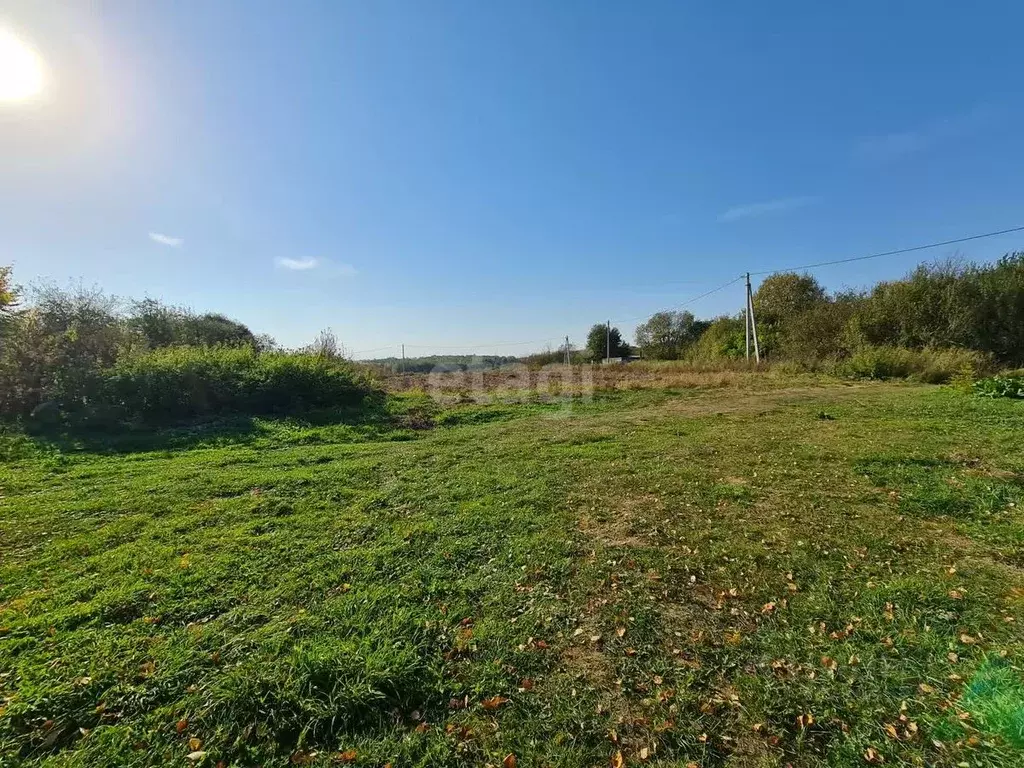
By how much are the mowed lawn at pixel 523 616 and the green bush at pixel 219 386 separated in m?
5.48

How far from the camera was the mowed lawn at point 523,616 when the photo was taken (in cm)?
202

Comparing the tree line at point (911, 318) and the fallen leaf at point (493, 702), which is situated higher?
the tree line at point (911, 318)

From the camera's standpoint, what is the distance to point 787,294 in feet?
89.9

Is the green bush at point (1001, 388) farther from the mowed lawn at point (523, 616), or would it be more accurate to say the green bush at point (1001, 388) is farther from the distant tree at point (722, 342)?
the distant tree at point (722, 342)

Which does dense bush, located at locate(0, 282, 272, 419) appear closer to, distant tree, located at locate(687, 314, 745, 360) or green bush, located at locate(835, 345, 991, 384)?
green bush, located at locate(835, 345, 991, 384)

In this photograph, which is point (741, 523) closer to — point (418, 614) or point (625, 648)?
point (625, 648)

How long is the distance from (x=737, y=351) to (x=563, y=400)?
17.8m

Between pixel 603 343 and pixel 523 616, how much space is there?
37.9 m

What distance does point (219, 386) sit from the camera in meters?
12.2

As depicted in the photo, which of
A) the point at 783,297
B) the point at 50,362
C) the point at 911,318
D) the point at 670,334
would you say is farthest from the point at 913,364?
the point at 50,362

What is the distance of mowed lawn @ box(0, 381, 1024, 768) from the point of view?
2016 millimetres

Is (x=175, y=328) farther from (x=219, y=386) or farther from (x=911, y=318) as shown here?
(x=911, y=318)

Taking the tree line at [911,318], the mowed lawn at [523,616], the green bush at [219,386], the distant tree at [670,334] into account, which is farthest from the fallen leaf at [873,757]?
the distant tree at [670,334]

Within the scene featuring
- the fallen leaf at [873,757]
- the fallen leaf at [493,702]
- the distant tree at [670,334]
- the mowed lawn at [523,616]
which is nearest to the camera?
the fallen leaf at [873,757]
